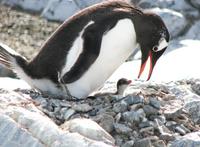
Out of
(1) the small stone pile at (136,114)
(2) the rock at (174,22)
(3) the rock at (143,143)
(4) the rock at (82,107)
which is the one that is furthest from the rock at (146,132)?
(2) the rock at (174,22)

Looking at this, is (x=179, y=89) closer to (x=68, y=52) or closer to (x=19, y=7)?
(x=68, y=52)

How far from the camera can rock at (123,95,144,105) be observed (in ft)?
13.6

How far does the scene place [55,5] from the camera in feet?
29.0

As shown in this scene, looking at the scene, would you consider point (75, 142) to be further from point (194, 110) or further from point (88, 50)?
point (194, 110)

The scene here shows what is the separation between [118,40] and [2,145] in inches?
42.8

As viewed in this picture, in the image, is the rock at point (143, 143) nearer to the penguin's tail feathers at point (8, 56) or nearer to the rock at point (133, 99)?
the rock at point (133, 99)

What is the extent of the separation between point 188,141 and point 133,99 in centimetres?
51

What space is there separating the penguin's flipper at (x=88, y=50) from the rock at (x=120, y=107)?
0.32 m

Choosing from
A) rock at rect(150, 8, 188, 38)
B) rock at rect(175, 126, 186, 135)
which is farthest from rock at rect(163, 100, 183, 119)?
rock at rect(150, 8, 188, 38)

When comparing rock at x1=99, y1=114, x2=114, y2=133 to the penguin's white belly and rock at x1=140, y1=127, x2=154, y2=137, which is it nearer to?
rock at x1=140, y1=127, x2=154, y2=137

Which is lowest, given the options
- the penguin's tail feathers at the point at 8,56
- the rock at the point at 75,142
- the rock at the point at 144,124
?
the rock at the point at 144,124

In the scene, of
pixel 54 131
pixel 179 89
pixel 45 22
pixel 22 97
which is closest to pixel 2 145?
pixel 54 131

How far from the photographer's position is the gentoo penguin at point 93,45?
→ 4.20 metres

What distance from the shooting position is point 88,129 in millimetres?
3627
